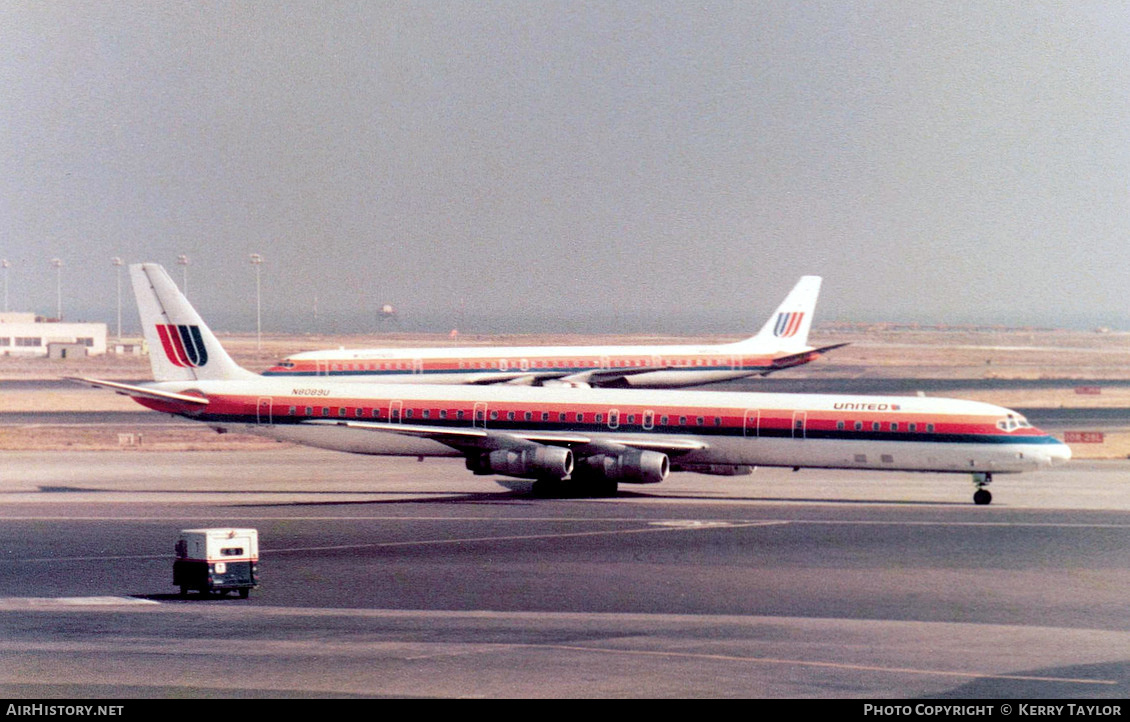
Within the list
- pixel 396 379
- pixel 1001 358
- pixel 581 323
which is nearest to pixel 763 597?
pixel 396 379

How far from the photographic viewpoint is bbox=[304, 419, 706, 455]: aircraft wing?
167 ft

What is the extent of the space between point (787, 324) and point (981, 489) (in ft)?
154

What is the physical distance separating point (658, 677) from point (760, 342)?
235ft

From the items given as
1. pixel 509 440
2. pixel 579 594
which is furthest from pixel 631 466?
pixel 579 594

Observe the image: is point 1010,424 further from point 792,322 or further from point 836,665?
point 792,322

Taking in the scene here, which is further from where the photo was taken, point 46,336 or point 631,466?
point 46,336

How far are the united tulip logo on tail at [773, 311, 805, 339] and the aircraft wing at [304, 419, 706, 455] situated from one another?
46065 mm

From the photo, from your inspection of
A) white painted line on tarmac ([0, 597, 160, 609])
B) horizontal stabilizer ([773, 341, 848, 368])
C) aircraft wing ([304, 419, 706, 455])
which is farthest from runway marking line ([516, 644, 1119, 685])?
horizontal stabilizer ([773, 341, 848, 368])

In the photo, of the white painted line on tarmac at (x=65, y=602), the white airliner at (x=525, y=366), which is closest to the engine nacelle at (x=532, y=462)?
the white painted line on tarmac at (x=65, y=602)

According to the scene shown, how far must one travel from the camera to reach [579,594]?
1217 inches

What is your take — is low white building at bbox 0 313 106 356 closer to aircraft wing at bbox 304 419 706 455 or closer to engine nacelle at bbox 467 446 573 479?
aircraft wing at bbox 304 419 706 455

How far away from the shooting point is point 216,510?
155 feet
